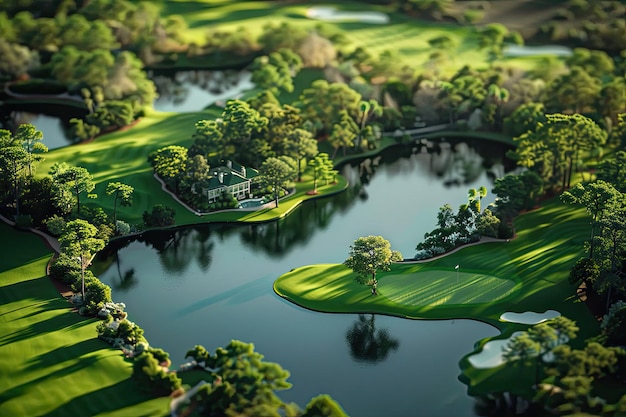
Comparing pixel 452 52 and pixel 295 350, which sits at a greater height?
pixel 452 52

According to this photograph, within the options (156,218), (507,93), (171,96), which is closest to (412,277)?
(156,218)

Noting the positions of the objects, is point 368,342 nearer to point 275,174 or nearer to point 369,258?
point 369,258

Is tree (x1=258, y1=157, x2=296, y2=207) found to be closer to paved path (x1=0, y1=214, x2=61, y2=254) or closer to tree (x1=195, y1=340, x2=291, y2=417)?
paved path (x1=0, y1=214, x2=61, y2=254)

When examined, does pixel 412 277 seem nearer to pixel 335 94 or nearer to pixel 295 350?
pixel 295 350

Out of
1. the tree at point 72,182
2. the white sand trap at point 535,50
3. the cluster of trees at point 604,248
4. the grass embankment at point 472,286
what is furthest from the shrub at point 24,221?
the white sand trap at point 535,50

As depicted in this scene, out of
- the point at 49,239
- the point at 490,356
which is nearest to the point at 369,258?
the point at 490,356

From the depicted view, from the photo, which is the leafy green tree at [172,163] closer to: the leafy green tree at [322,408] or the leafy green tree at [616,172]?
the leafy green tree at [322,408]
